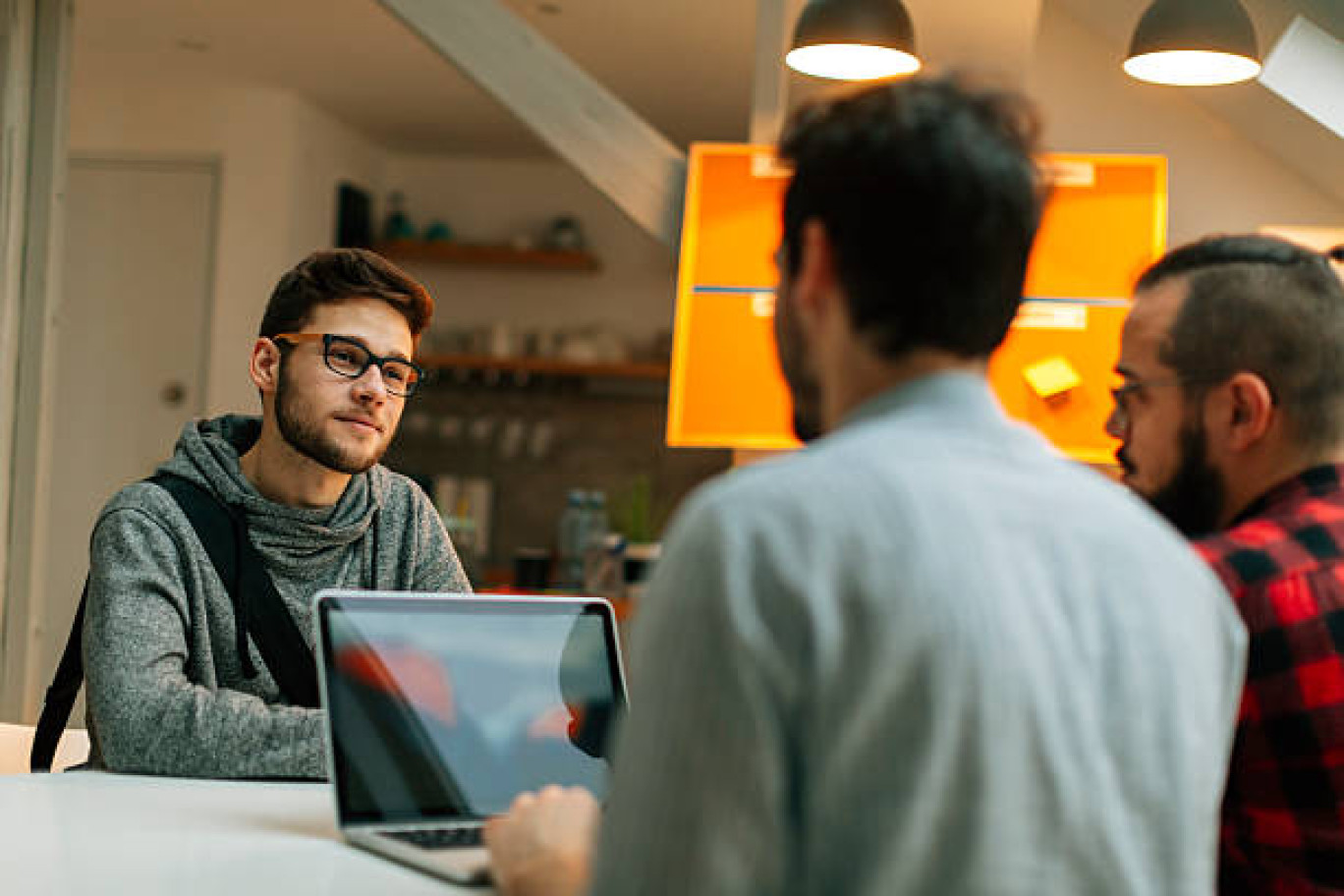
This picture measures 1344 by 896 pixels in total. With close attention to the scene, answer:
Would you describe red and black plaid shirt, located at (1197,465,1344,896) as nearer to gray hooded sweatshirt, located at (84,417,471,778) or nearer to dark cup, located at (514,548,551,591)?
gray hooded sweatshirt, located at (84,417,471,778)

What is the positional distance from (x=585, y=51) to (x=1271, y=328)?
171 inches

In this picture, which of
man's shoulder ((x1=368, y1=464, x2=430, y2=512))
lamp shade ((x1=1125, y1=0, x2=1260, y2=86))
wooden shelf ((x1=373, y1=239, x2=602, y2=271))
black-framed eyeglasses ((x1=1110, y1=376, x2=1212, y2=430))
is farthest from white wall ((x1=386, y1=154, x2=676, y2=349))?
black-framed eyeglasses ((x1=1110, y1=376, x2=1212, y2=430))

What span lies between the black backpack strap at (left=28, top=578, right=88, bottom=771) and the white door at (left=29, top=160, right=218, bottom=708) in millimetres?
4566

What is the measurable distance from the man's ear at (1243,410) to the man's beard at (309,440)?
3.54 feet

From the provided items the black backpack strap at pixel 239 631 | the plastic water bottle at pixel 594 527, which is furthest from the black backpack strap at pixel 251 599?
the plastic water bottle at pixel 594 527

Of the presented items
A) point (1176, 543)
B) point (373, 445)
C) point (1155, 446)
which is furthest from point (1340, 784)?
point (373, 445)

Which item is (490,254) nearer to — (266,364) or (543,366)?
(543,366)

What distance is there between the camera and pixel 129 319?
634cm

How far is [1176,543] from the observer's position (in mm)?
878

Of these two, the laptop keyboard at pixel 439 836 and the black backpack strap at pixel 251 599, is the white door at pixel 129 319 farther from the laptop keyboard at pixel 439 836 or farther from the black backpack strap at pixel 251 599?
the laptop keyboard at pixel 439 836

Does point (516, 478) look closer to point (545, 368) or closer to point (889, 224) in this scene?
point (545, 368)

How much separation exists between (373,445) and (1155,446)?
1.01m

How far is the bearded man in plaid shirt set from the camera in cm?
138

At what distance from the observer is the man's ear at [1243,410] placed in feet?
5.01
